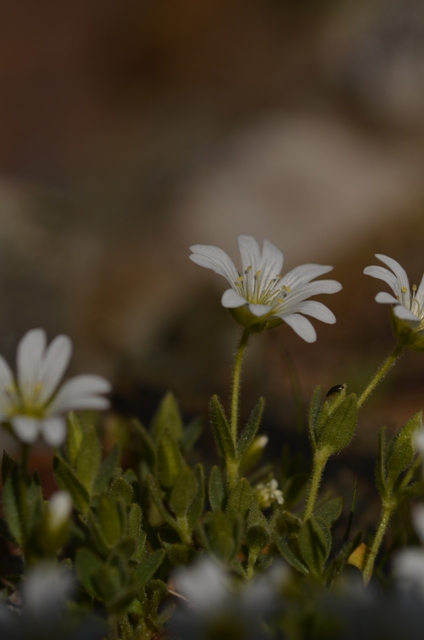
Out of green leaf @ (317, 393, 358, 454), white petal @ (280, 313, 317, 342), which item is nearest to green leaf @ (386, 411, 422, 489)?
green leaf @ (317, 393, 358, 454)

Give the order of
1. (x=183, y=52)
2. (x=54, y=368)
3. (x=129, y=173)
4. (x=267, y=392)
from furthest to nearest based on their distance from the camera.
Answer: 1. (x=183, y=52)
2. (x=129, y=173)
3. (x=267, y=392)
4. (x=54, y=368)

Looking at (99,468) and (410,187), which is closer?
(99,468)

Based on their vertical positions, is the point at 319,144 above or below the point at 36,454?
above

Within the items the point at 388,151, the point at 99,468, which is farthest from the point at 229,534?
the point at 388,151

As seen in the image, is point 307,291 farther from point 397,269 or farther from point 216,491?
point 216,491

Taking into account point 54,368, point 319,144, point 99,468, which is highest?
point 319,144

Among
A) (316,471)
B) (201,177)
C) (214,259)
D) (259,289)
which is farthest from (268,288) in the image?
(201,177)

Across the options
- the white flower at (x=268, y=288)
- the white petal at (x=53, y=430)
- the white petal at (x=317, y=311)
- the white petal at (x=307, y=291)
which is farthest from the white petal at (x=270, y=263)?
the white petal at (x=53, y=430)

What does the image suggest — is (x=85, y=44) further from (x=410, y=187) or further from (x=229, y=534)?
(x=229, y=534)

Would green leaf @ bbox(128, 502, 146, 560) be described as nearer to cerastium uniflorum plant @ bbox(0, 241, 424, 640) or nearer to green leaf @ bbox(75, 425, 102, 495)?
cerastium uniflorum plant @ bbox(0, 241, 424, 640)
